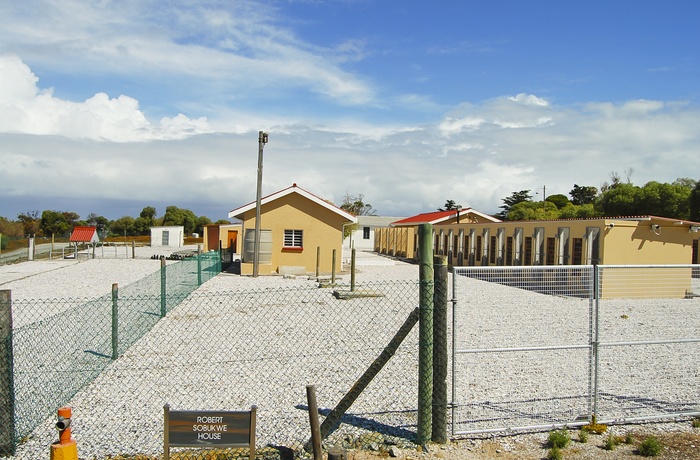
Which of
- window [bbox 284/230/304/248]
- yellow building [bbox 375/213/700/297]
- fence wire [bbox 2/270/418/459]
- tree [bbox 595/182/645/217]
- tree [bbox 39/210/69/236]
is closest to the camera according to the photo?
fence wire [bbox 2/270/418/459]

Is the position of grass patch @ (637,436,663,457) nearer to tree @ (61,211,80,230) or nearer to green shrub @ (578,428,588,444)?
green shrub @ (578,428,588,444)

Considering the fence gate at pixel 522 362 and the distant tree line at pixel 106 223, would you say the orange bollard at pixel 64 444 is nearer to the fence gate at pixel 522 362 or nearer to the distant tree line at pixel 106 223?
the fence gate at pixel 522 362

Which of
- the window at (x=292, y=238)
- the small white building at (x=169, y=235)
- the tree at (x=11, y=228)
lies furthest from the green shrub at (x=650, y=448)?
the tree at (x=11, y=228)

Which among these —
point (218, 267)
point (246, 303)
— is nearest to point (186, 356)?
point (246, 303)

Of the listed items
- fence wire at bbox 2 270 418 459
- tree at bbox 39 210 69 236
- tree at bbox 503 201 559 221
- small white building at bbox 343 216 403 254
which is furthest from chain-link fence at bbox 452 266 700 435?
tree at bbox 39 210 69 236

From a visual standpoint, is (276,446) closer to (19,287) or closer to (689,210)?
(19,287)

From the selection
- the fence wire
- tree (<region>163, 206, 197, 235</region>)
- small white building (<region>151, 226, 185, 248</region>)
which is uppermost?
tree (<region>163, 206, 197, 235</region>)

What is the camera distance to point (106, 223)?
8206 centimetres

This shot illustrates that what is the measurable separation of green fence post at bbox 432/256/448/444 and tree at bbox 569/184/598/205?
82.1 meters

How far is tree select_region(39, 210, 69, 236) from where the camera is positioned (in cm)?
7100

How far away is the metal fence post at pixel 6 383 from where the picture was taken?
5281 millimetres

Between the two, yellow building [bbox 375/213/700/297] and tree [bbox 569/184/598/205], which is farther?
tree [bbox 569/184/598/205]

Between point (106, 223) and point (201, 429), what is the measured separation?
274 feet

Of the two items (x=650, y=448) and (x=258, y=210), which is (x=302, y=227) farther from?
(x=650, y=448)
